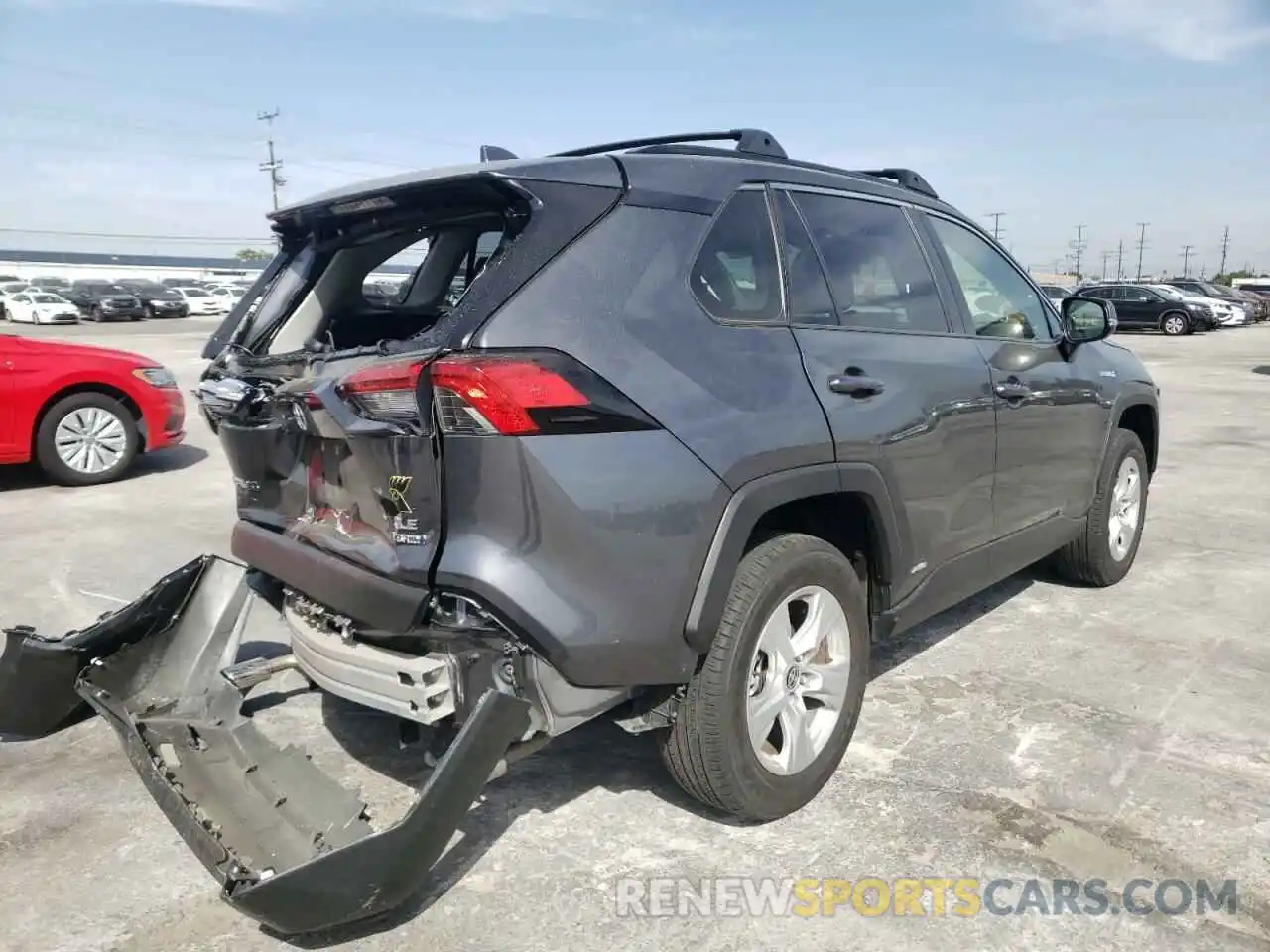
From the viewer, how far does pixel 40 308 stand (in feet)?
134

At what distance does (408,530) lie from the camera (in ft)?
8.29

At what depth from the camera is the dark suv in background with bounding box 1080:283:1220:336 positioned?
30797mm

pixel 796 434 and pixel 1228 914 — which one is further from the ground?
pixel 796 434

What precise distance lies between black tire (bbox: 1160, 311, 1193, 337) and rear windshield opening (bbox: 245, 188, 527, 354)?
3255cm

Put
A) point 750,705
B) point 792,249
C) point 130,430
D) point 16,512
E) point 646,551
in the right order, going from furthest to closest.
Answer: point 130,430 → point 16,512 → point 792,249 → point 750,705 → point 646,551

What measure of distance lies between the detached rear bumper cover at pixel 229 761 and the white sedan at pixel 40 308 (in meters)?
43.5

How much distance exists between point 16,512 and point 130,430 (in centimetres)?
129

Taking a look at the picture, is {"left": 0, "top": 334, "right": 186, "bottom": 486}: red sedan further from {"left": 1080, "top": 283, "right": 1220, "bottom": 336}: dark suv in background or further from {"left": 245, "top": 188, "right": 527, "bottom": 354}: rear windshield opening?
{"left": 1080, "top": 283, "right": 1220, "bottom": 336}: dark suv in background

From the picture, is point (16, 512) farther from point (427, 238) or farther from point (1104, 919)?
point (1104, 919)

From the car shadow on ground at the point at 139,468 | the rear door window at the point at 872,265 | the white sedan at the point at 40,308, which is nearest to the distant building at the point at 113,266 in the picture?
the white sedan at the point at 40,308

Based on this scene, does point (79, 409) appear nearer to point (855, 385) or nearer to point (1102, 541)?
point (855, 385)

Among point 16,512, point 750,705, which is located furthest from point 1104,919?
point 16,512

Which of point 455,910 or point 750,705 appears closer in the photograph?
point 455,910

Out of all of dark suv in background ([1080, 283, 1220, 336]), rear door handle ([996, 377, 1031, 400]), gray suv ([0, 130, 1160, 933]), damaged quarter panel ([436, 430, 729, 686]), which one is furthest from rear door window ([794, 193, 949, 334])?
dark suv in background ([1080, 283, 1220, 336])
